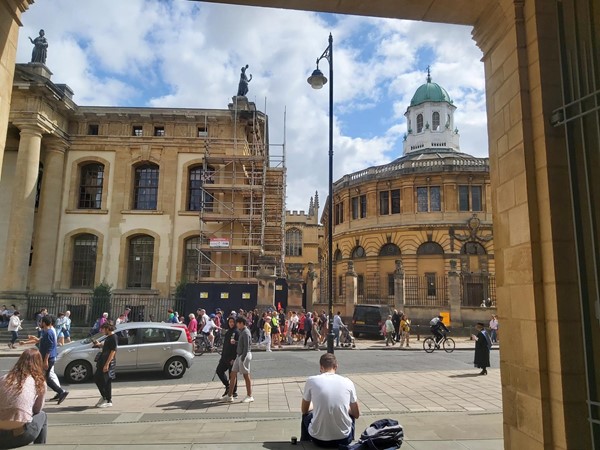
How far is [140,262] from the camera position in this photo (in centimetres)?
2973

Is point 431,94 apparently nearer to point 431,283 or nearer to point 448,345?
point 431,283

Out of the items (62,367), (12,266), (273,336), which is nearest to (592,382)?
(62,367)

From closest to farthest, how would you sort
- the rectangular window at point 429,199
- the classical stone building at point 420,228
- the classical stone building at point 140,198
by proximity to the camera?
1. the classical stone building at point 140,198
2. the classical stone building at point 420,228
3. the rectangular window at point 429,199

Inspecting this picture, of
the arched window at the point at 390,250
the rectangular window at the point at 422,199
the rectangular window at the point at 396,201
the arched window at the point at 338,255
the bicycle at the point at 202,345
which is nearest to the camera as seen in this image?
the bicycle at the point at 202,345

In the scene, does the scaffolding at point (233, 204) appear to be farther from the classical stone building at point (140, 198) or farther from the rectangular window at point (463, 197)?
the rectangular window at point (463, 197)

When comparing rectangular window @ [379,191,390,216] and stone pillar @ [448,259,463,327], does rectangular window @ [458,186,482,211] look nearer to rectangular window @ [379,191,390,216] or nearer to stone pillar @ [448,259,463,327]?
rectangular window @ [379,191,390,216]

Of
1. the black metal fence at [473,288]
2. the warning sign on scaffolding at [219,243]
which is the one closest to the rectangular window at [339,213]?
the black metal fence at [473,288]

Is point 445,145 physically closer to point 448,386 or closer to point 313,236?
point 313,236

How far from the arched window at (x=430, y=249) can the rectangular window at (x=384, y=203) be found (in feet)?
16.0

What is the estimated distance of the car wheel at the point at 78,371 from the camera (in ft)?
39.4

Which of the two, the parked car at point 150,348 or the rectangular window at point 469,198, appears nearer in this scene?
the parked car at point 150,348

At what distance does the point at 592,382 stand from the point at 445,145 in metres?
67.8

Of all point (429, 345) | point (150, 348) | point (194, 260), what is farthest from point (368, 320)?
point (150, 348)

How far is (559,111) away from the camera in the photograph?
13.4ft
